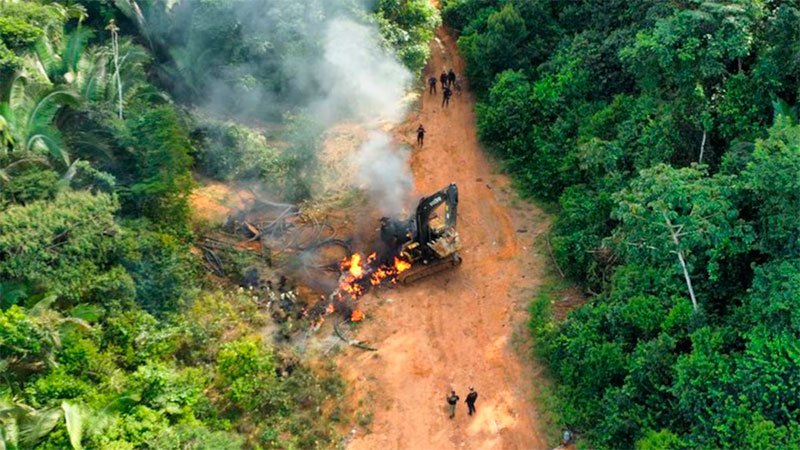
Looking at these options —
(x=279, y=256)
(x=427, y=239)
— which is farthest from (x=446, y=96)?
(x=279, y=256)

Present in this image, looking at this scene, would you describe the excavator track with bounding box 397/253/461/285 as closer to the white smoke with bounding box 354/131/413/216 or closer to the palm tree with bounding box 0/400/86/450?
the white smoke with bounding box 354/131/413/216

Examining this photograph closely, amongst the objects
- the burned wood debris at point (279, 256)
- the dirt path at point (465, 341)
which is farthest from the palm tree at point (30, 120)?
the dirt path at point (465, 341)

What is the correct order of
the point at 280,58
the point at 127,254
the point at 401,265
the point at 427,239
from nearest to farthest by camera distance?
the point at 127,254 → the point at 427,239 → the point at 401,265 → the point at 280,58

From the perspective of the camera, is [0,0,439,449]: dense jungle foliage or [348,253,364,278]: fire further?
[348,253,364,278]: fire

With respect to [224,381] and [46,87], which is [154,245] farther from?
[46,87]

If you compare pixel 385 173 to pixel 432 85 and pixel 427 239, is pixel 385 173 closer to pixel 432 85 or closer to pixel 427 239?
pixel 427 239

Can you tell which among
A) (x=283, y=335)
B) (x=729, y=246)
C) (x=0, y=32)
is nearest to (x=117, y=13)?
(x=0, y=32)

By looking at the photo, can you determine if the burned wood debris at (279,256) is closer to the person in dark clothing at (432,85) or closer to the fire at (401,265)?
the fire at (401,265)

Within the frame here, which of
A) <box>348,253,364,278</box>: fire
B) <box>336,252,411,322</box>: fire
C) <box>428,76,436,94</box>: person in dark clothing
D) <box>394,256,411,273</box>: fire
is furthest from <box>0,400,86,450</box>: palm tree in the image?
<box>428,76,436,94</box>: person in dark clothing
